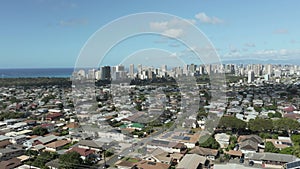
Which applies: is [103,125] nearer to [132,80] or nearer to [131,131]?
[131,131]

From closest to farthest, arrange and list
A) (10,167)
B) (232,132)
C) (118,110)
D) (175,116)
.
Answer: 1. (10,167)
2. (232,132)
3. (175,116)
4. (118,110)

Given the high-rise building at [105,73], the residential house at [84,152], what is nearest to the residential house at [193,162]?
the residential house at [84,152]

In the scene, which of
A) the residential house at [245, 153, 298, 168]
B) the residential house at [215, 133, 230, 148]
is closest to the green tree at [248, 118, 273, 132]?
the residential house at [215, 133, 230, 148]

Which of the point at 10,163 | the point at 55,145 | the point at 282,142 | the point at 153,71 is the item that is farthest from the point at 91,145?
the point at 153,71

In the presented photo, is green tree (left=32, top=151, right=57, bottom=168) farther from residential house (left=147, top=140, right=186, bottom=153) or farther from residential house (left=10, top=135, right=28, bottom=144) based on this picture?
residential house (left=147, top=140, right=186, bottom=153)

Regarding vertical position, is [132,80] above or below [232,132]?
above

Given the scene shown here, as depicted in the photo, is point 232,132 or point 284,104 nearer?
point 232,132

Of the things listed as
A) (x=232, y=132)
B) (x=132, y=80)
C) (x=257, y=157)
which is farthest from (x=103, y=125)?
(x=132, y=80)

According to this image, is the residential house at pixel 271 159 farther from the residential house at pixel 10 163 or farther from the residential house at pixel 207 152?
the residential house at pixel 10 163

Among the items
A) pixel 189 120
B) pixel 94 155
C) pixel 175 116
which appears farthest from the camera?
pixel 175 116
